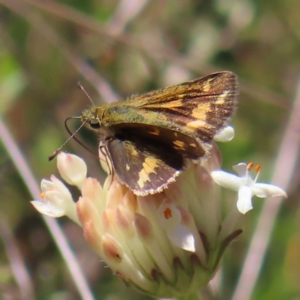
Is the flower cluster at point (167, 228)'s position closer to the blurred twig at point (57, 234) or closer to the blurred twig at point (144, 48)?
the blurred twig at point (57, 234)

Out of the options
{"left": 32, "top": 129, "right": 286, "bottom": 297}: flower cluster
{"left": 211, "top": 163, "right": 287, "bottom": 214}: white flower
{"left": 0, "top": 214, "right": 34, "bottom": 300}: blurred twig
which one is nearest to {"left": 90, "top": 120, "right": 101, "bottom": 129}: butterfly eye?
{"left": 32, "top": 129, "right": 286, "bottom": 297}: flower cluster

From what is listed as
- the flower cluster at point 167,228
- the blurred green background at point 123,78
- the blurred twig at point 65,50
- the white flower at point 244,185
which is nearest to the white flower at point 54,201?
the flower cluster at point 167,228

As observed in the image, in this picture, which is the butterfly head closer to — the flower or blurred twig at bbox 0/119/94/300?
the flower

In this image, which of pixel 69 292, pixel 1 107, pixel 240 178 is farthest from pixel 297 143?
pixel 1 107

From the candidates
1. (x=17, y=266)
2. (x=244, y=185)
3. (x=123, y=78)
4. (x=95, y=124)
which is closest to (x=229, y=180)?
(x=244, y=185)

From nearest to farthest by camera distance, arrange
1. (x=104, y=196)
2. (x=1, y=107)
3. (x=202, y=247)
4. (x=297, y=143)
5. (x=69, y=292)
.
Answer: (x=202, y=247)
(x=104, y=196)
(x=297, y=143)
(x=69, y=292)
(x=1, y=107)

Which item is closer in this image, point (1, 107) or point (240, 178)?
point (240, 178)

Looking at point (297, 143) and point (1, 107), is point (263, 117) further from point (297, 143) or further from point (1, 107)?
point (1, 107)

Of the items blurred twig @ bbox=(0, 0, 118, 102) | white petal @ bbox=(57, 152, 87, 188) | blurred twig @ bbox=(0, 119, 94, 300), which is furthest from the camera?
blurred twig @ bbox=(0, 0, 118, 102)

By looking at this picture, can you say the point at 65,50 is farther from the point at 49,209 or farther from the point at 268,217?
the point at 49,209
